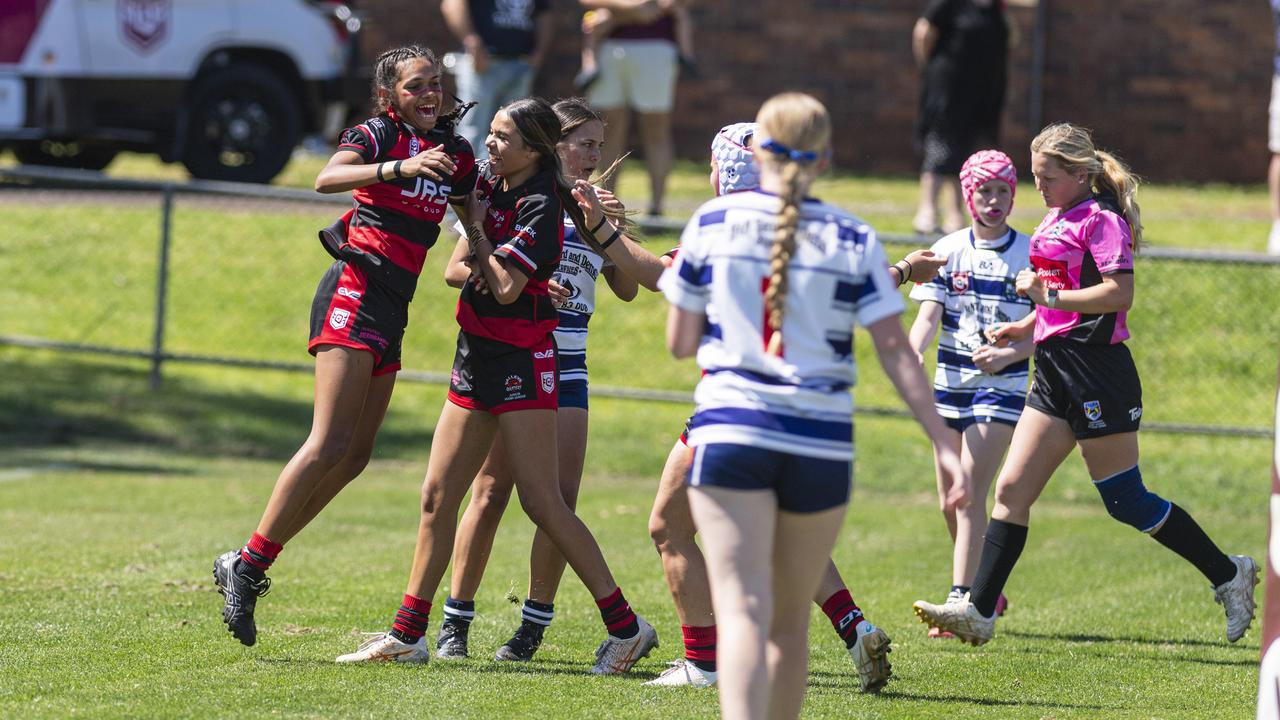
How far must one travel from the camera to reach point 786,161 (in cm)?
455

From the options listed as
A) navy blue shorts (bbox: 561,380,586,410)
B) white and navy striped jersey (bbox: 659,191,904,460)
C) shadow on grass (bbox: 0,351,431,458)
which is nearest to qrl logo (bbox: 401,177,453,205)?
navy blue shorts (bbox: 561,380,586,410)

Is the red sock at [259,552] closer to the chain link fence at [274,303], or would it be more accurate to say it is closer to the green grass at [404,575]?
the green grass at [404,575]

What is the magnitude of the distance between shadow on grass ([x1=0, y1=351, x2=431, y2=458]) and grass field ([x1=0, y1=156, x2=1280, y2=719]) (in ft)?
0.09

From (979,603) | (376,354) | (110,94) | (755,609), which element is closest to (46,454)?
(110,94)

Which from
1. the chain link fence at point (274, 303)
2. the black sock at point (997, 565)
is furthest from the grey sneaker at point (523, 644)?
the chain link fence at point (274, 303)

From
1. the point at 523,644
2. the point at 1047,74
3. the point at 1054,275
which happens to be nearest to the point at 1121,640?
the point at 1054,275

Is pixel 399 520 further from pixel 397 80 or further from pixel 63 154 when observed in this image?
pixel 63 154

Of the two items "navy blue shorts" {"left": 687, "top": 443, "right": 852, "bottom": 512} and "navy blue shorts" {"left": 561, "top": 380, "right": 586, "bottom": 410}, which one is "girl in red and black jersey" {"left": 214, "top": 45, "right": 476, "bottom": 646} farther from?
"navy blue shorts" {"left": 687, "top": 443, "right": 852, "bottom": 512}

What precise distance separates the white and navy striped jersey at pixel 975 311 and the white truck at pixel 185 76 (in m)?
10.3

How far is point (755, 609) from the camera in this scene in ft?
14.6

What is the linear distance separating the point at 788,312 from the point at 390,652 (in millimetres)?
2413

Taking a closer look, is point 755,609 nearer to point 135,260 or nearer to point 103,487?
point 103,487

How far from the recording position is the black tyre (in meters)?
17.5

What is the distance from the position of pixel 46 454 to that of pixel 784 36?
32.8 ft
